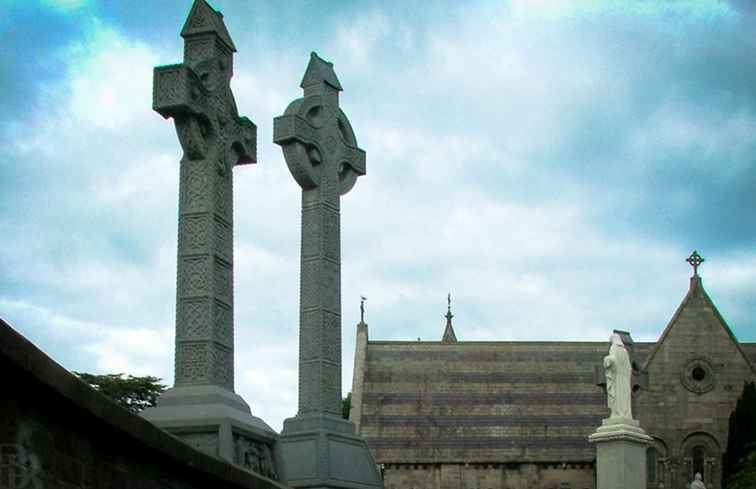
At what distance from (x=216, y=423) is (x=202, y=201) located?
7.88 ft

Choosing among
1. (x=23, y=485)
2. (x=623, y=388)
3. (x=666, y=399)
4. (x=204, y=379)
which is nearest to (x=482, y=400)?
(x=666, y=399)

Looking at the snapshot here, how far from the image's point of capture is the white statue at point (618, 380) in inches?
1066

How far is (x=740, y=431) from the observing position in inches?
1576

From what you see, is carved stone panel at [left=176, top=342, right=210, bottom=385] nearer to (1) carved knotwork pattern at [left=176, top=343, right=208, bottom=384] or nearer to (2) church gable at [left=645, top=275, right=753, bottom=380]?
(1) carved knotwork pattern at [left=176, top=343, right=208, bottom=384]

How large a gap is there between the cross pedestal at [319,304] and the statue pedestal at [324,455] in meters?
0.01

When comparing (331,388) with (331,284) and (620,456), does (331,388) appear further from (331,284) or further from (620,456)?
(620,456)

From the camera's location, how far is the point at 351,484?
16031mm

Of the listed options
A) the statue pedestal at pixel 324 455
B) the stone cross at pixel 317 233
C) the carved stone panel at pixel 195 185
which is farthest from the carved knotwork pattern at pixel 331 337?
the carved stone panel at pixel 195 185

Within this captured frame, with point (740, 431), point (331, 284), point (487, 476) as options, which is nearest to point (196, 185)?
point (331, 284)

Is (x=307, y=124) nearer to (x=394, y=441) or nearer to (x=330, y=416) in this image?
(x=330, y=416)

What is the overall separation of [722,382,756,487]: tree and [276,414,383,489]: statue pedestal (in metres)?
24.5

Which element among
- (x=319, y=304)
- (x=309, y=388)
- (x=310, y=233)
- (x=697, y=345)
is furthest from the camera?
(x=697, y=345)

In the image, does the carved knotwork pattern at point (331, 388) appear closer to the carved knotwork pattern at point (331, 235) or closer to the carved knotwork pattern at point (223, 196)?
the carved knotwork pattern at point (331, 235)

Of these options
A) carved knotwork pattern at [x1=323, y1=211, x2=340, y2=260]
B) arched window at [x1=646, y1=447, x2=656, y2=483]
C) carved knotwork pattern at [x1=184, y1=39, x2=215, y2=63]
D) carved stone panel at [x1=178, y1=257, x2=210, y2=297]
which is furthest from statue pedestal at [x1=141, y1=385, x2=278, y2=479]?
arched window at [x1=646, y1=447, x2=656, y2=483]
